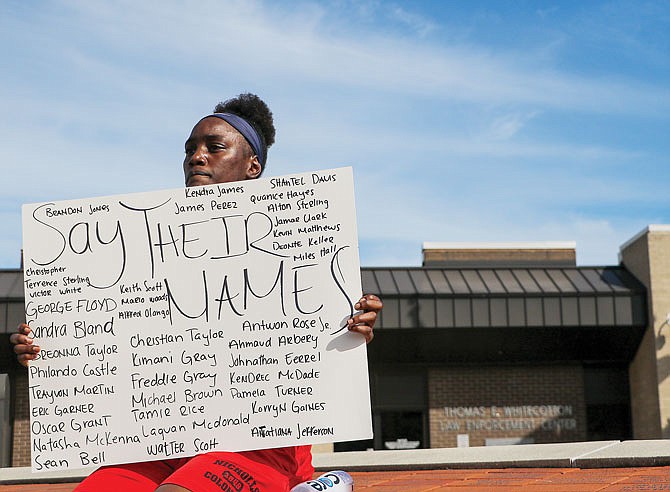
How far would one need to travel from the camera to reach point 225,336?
3.18m

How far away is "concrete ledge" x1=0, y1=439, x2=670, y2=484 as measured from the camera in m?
5.45

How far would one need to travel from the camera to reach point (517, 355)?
64.2 feet

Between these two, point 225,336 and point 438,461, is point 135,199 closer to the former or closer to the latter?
point 225,336

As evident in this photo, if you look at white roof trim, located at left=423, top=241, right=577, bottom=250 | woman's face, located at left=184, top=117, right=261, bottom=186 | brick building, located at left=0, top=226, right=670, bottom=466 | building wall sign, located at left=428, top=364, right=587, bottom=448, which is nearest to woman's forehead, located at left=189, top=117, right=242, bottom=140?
woman's face, located at left=184, top=117, right=261, bottom=186

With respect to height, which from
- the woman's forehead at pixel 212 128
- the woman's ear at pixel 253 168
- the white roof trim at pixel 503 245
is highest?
the white roof trim at pixel 503 245

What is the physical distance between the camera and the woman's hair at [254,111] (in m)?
3.95

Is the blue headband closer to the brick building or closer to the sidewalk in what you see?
the sidewalk

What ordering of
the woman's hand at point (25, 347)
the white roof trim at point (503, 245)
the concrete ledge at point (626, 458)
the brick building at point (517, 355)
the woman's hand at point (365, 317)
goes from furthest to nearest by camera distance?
the white roof trim at point (503, 245) < the brick building at point (517, 355) < the concrete ledge at point (626, 458) < the woman's hand at point (25, 347) < the woman's hand at point (365, 317)

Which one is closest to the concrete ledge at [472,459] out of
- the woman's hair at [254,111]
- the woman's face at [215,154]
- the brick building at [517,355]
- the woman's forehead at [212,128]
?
the woman's hair at [254,111]

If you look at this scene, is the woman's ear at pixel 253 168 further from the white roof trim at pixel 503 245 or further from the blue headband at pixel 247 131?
the white roof trim at pixel 503 245

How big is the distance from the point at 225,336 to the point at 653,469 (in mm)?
3270

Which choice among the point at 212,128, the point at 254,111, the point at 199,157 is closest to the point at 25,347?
the point at 199,157

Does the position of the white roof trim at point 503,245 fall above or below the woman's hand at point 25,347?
above

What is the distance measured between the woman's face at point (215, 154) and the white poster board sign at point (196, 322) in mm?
179
